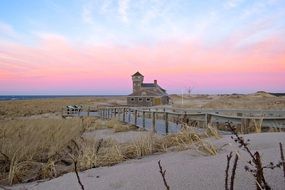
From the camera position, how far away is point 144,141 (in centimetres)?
806

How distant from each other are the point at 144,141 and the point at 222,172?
3.74 metres

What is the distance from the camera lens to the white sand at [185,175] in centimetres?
403

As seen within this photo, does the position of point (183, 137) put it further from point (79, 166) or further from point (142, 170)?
point (142, 170)

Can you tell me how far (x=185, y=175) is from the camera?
4578 millimetres

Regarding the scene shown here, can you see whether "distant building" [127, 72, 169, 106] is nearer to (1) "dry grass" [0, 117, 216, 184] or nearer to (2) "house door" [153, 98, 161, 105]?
(2) "house door" [153, 98, 161, 105]

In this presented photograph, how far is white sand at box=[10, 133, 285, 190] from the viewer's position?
4.03 metres

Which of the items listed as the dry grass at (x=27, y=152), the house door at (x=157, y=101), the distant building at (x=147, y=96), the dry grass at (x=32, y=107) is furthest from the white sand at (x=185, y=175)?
the house door at (x=157, y=101)

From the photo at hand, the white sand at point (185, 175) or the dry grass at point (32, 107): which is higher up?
the white sand at point (185, 175)

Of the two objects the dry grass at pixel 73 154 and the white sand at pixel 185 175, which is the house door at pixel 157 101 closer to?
the dry grass at pixel 73 154

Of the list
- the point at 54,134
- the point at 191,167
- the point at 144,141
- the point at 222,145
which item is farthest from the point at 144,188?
the point at 54,134

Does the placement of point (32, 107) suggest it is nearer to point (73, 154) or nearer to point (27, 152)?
point (27, 152)

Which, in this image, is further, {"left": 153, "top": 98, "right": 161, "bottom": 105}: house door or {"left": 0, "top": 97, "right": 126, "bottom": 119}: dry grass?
{"left": 153, "top": 98, "right": 161, "bottom": 105}: house door

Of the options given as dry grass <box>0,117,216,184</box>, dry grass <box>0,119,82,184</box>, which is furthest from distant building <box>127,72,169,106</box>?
dry grass <box>0,117,216,184</box>

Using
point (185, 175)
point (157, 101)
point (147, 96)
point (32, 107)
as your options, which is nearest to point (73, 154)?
point (185, 175)
